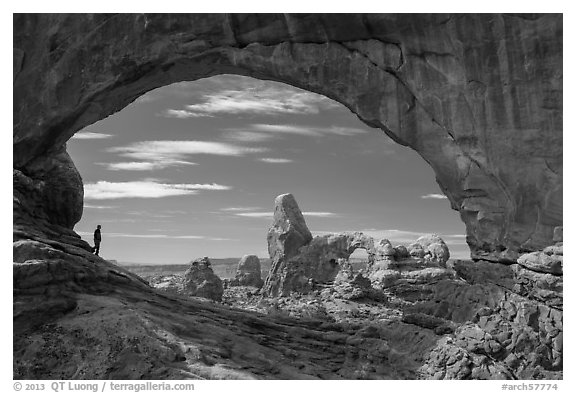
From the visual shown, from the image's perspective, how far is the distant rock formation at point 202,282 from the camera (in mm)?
45594

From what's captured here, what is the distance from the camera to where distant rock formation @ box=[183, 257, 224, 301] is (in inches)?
1795

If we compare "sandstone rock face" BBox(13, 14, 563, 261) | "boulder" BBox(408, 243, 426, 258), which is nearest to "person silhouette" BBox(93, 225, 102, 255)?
"sandstone rock face" BBox(13, 14, 563, 261)

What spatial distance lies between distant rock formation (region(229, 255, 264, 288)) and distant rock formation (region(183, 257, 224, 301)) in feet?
65.7

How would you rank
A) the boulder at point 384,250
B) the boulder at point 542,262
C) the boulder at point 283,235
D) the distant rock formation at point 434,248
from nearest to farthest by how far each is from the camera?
the boulder at point 542,262
the boulder at point 384,250
the distant rock formation at point 434,248
the boulder at point 283,235

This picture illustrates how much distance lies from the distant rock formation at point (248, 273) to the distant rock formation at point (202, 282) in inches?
788

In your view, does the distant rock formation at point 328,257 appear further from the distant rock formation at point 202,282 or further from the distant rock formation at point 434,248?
the distant rock formation at point 202,282

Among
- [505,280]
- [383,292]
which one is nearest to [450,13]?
[505,280]

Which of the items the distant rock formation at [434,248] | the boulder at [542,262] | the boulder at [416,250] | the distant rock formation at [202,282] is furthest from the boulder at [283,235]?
the boulder at [542,262]

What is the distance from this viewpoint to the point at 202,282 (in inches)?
1820

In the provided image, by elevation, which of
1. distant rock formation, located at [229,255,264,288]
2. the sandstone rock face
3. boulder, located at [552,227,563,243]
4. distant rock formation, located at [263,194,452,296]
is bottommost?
distant rock formation, located at [229,255,264,288]

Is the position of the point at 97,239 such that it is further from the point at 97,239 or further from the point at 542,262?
the point at 542,262

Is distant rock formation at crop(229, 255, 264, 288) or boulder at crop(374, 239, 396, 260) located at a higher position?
boulder at crop(374, 239, 396, 260)

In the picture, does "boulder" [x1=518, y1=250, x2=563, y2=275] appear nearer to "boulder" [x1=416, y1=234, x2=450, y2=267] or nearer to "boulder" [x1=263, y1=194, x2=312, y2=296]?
"boulder" [x1=416, y1=234, x2=450, y2=267]

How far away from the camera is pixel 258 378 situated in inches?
604
